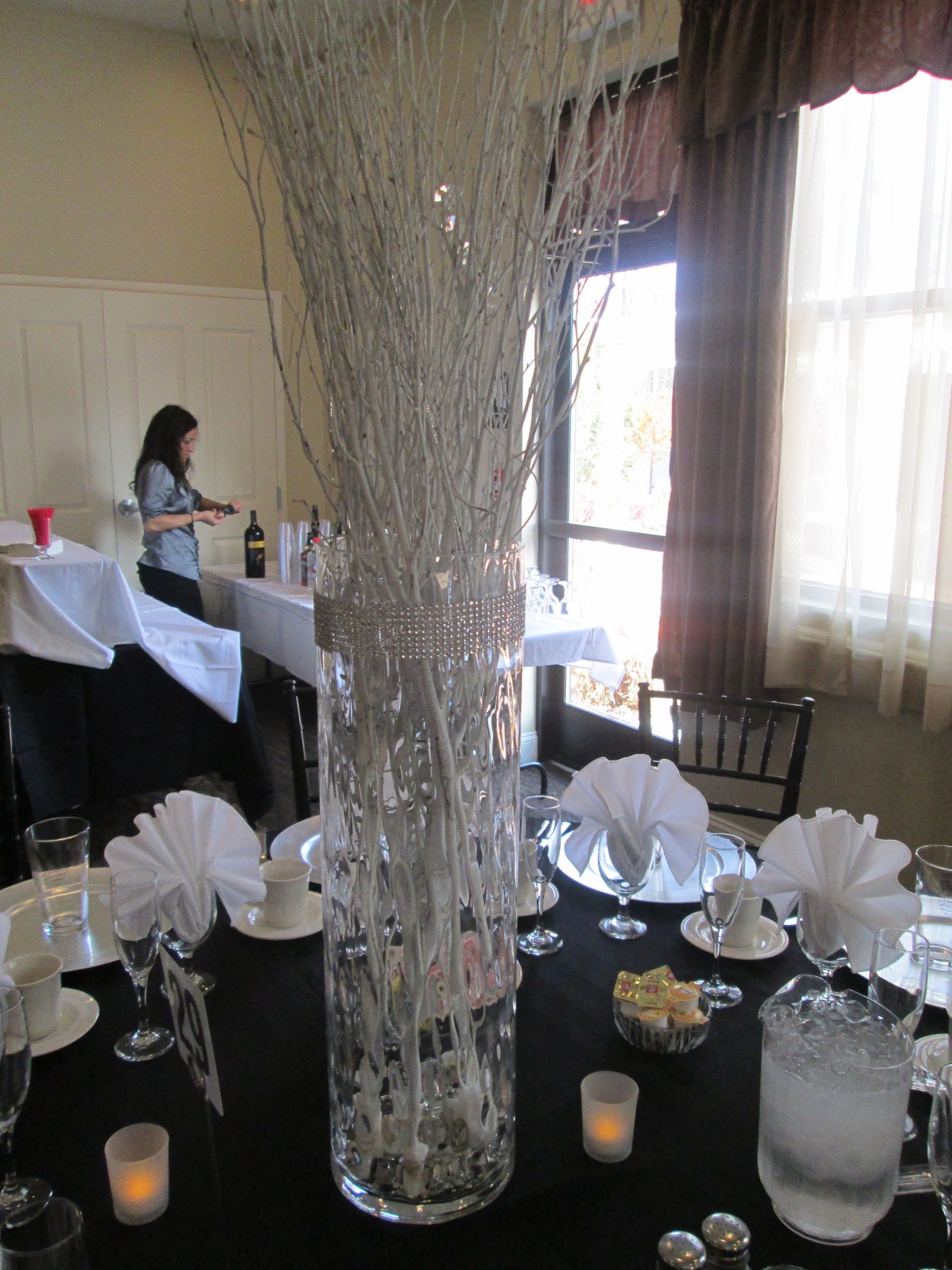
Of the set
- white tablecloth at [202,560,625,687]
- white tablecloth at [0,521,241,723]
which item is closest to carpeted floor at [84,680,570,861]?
white tablecloth at [202,560,625,687]

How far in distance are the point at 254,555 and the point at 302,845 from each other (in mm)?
2698

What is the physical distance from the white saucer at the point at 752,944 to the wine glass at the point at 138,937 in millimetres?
658

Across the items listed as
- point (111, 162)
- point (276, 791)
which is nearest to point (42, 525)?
point (276, 791)

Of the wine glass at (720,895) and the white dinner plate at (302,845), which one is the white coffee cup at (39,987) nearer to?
the white dinner plate at (302,845)

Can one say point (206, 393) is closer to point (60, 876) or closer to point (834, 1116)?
point (60, 876)

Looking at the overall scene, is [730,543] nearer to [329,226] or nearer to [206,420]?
[329,226]

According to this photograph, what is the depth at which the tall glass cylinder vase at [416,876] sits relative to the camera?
2.62 ft

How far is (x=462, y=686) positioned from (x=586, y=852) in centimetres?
56

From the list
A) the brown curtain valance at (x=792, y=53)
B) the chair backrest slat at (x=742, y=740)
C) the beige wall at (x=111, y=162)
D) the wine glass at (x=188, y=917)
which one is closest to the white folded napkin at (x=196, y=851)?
the wine glass at (x=188, y=917)

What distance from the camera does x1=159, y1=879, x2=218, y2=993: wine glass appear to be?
42.1 inches

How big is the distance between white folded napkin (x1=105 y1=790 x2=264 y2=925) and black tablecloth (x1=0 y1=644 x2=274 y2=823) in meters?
1.63

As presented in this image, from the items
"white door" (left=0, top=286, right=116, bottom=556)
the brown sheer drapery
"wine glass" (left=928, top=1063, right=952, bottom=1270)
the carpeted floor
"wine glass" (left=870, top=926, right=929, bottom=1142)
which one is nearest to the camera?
"wine glass" (left=928, top=1063, right=952, bottom=1270)

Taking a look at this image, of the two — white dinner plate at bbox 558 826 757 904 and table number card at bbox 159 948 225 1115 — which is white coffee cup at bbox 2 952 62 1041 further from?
white dinner plate at bbox 558 826 757 904

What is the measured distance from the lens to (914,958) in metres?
0.95
